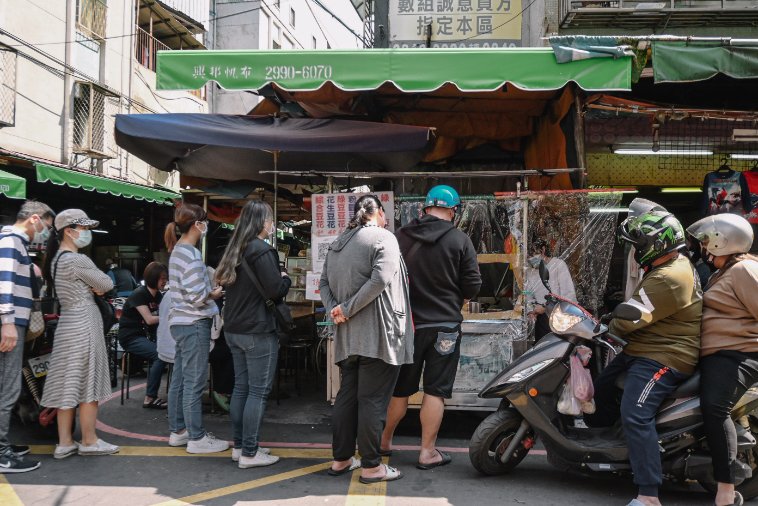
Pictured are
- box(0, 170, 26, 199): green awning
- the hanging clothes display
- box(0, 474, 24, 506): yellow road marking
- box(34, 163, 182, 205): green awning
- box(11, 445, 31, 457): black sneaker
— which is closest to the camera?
box(0, 474, 24, 506): yellow road marking

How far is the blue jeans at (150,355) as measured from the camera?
20.6 feet

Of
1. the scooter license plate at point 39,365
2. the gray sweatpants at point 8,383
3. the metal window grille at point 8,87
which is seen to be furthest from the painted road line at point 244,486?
the metal window grille at point 8,87

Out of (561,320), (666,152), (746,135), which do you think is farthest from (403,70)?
(666,152)

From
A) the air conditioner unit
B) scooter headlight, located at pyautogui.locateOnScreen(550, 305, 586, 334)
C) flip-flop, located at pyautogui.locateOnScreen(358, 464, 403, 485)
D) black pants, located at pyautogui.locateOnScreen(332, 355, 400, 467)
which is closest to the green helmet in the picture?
scooter headlight, located at pyautogui.locateOnScreen(550, 305, 586, 334)

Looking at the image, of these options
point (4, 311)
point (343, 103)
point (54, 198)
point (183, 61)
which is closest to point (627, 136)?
point (343, 103)

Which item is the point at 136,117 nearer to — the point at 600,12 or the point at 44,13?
the point at 600,12

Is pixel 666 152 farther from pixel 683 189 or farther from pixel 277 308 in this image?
pixel 277 308

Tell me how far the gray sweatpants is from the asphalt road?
1.10 ft

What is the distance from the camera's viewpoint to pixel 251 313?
428 centimetres

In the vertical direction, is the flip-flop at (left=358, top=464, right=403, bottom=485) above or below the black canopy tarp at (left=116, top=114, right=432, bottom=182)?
below

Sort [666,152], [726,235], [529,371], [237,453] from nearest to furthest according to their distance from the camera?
[726,235]
[529,371]
[237,453]
[666,152]

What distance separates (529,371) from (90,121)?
13.2m

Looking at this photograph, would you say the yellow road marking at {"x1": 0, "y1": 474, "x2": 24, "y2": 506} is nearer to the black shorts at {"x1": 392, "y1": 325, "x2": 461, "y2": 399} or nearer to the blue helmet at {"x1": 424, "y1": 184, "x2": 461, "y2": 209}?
the black shorts at {"x1": 392, "y1": 325, "x2": 461, "y2": 399}

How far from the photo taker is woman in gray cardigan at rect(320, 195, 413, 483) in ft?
12.8
